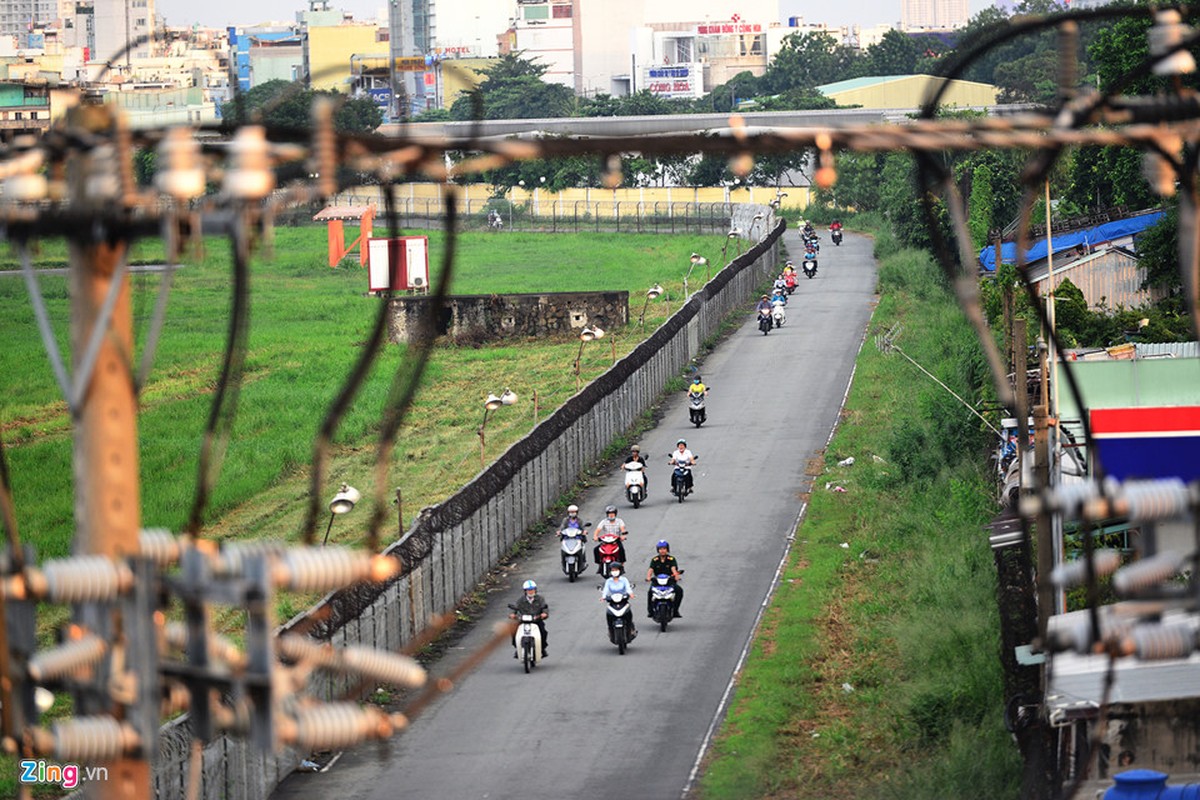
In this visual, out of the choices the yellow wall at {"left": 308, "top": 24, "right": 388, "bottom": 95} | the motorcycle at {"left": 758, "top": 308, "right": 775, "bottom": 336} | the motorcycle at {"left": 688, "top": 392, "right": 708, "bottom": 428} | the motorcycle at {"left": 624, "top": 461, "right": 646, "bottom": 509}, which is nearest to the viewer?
the motorcycle at {"left": 624, "top": 461, "right": 646, "bottom": 509}

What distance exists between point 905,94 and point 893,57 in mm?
21760

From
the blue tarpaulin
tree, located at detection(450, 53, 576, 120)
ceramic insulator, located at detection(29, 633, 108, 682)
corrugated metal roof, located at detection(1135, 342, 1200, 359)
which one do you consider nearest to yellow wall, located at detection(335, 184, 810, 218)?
tree, located at detection(450, 53, 576, 120)

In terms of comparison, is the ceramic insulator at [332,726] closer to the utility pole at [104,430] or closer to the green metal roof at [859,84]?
the utility pole at [104,430]

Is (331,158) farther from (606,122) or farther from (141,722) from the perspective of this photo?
(606,122)

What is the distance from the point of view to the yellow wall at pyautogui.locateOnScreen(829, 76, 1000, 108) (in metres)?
118

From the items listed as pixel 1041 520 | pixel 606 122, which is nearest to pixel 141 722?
pixel 1041 520

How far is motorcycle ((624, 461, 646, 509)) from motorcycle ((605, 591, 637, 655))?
8952 mm

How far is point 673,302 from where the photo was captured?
63.5 meters

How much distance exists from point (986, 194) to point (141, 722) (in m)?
55.2

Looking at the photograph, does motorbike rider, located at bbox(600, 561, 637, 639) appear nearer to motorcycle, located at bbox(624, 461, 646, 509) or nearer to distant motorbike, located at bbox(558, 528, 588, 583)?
distant motorbike, located at bbox(558, 528, 588, 583)

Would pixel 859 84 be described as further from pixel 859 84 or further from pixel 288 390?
pixel 288 390

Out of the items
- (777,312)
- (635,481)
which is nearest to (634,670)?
(635,481)

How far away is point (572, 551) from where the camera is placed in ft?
93.2

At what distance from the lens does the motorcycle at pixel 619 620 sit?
24203 millimetres
